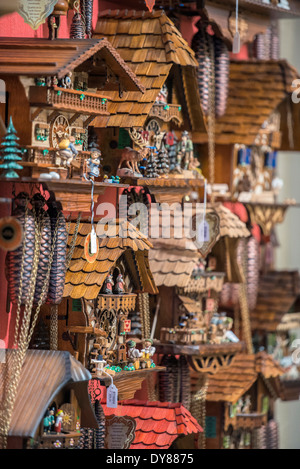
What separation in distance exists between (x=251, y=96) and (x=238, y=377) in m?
1.65

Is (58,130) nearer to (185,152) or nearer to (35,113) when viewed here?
(35,113)

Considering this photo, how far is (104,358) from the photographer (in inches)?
229

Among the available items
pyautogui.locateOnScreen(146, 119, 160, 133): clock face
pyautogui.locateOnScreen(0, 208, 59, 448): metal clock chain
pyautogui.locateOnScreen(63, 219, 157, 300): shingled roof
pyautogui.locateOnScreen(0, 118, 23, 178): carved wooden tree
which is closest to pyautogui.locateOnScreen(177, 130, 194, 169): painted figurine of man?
pyautogui.locateOnScreen(146, 119, 160, 133): clock face

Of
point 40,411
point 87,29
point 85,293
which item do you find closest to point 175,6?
point 87,29

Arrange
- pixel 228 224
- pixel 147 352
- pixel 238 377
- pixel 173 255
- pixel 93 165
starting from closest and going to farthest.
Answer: pixel 93 165
pixel 147 352
pixel 173 255
pixel 228 224
pixel 238 377

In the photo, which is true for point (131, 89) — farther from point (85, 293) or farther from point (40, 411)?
point (40, 411)

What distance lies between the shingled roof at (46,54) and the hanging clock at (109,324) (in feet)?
3.69

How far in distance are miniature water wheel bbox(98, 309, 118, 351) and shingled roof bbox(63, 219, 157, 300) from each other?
0.23 metres

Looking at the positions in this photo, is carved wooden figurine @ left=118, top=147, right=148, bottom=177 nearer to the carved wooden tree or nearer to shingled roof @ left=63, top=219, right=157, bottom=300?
shingled roof @ left=63, top=219, right=157, bottom=300

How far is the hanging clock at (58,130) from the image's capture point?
5453 millimetres

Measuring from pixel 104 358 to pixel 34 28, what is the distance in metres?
1.47

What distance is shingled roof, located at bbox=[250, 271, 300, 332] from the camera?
335 inches

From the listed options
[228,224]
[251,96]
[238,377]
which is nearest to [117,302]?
[228,224]

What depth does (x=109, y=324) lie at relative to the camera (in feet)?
19.4
